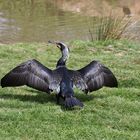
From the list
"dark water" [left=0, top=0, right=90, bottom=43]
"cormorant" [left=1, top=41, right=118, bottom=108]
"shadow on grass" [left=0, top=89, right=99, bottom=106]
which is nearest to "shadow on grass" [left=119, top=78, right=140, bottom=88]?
"shadow on grass" [left=0, top=89, right=99, bottom=106]

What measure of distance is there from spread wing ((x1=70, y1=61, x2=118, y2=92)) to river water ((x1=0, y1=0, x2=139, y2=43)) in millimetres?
8035

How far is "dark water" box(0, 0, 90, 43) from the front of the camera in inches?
666

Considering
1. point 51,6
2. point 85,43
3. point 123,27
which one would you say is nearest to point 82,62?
point 85,43

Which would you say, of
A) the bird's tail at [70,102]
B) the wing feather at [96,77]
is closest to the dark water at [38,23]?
the wing feather at [96,77]

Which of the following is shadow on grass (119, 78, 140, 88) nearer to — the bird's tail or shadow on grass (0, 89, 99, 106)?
shadow on grass (0, 89, 99, 106)

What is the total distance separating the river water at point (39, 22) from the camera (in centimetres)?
1694

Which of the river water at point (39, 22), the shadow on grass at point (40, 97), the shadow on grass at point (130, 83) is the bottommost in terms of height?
the river water at point (39, 22)

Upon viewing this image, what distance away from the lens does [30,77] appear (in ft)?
24.1

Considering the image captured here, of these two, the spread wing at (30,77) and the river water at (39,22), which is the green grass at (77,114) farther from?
the river water at (39,22)

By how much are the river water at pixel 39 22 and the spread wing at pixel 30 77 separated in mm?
8034

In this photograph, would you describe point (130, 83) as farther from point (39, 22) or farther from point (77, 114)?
point (39, 22)

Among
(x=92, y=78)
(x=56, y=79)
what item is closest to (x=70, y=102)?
(x=56, y=79)

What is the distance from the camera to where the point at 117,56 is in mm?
11398

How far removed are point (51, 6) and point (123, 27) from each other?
11.9 meters
